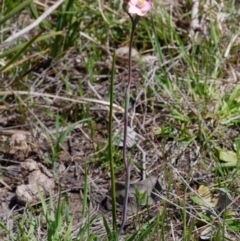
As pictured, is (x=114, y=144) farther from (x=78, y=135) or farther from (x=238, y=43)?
(x=238, y=43)

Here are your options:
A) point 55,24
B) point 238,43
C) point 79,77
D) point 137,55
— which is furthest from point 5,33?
point 238,43

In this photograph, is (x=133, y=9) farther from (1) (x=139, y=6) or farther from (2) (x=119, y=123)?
(2) (x=119, y=123)

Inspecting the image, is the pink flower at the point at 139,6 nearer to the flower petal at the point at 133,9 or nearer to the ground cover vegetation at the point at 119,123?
the flower petal at the point at 133,9

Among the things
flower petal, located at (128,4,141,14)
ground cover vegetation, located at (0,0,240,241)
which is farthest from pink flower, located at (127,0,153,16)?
ground cover vegetation, located at (0,0,240,241)

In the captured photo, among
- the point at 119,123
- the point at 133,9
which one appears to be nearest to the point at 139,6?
the point at 133,9

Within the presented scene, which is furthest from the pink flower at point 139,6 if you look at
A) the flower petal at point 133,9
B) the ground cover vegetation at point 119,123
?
the ground cover vegetation at point 119,123

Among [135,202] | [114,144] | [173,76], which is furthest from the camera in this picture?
[173,76]
